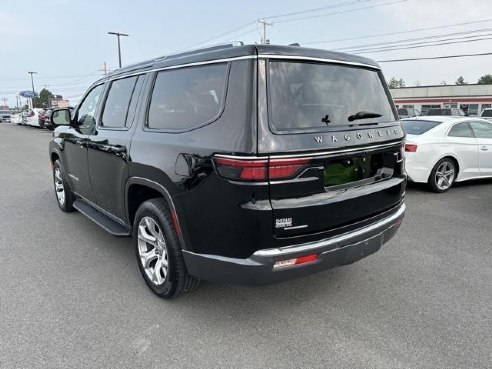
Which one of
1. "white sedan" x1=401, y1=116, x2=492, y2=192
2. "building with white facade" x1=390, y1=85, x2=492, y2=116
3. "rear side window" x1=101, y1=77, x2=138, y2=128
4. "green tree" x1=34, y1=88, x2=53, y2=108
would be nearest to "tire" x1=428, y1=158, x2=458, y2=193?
"white sedan" x1=401, y1=116, x2=492, y2=192

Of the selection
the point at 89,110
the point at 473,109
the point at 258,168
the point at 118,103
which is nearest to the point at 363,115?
the point at 258,168

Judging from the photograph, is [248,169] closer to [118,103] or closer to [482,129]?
[118,103]

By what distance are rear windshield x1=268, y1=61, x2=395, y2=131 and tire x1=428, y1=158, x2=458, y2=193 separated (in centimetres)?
437

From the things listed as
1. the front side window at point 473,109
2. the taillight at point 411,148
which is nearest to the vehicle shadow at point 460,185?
the taillight at point 411,148

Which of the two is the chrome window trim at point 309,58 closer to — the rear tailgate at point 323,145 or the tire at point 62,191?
the rear tailgate at point 323,145

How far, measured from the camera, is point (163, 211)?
314cm

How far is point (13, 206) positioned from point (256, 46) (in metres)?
5.57

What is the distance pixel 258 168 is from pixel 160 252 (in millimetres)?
1406

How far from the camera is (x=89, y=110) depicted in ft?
15.8

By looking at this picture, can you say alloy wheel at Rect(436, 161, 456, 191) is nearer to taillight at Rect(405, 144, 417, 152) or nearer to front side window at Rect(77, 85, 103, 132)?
taillight at Rect(405, 144, 417, 152)

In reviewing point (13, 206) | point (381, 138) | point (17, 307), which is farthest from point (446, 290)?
point (13, 206)

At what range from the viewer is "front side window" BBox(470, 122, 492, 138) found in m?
7.58

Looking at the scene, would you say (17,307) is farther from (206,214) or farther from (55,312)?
(206,214)

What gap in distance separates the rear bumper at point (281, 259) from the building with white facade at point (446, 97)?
48.9 meters
